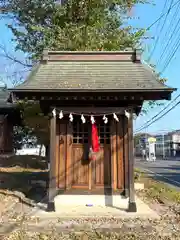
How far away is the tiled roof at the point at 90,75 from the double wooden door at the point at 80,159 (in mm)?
1262

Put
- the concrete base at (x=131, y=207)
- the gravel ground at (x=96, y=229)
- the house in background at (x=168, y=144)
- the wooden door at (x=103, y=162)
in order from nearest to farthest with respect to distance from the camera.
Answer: the gravel ground at (x=96, y=229) < the concrete base at (x=131, y=207) < the wooden door at (x=103, y=162) < the house in background at (x=168, y=144)

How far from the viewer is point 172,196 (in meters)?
12.3

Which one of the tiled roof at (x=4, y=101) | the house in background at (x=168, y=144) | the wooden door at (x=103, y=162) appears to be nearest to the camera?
the wooden door at (x=103, y=162)

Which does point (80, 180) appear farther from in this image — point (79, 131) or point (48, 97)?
point (48, 97)

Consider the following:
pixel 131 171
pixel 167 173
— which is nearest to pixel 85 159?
pixel 131 171

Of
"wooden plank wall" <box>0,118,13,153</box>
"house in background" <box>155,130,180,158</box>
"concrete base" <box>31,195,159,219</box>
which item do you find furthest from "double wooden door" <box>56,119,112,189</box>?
"house in background" <box>155,130,180,158</box>

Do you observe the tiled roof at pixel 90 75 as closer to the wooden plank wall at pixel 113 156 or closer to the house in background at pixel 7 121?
the wooden plank wall at pixel 113 156

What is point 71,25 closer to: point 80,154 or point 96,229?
point 80,154

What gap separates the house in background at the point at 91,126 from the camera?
8.90m

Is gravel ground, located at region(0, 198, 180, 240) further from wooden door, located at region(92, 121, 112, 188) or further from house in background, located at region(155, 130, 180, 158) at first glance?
house in background, located at region(155, 130, 180, 158)

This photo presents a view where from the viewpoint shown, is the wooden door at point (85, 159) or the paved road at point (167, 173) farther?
the paved road at point (167, 173)

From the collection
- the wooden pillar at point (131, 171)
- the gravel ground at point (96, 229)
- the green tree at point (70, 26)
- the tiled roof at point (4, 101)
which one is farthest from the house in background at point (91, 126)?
the tiled roof at point (4, 101)

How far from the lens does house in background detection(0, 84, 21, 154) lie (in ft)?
76.8

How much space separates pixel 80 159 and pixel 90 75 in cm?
269
